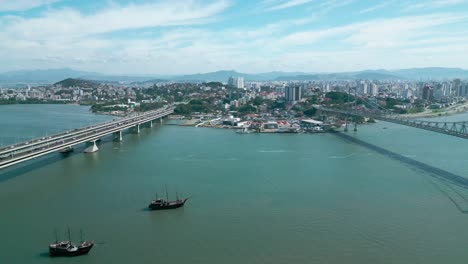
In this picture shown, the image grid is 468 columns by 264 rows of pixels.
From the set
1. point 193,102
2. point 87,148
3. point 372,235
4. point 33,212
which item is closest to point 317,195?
point 372,235

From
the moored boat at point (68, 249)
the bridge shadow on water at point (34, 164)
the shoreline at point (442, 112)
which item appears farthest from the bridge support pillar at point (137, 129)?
the shoreline at point (442, 112)

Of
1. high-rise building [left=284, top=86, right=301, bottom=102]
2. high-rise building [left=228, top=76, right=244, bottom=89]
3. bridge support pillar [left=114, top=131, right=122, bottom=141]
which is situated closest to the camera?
bridge support pillar [left=114, top=131, right=122, bottom=141]

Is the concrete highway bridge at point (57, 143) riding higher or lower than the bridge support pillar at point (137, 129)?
higher

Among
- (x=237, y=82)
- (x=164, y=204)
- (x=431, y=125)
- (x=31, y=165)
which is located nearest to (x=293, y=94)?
(x=431, y=125)

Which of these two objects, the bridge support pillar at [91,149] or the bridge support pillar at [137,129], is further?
the bridge support pillar at [137,129]

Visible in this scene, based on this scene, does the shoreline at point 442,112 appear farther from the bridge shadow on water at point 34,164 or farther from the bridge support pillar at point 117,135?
the bridge shadow on water at point 34,164

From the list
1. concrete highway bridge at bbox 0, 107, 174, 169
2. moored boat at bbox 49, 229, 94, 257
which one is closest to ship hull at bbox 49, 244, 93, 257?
moored boat at bbox 49, 229, 94, 257

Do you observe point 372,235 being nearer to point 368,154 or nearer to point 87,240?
point 87,240

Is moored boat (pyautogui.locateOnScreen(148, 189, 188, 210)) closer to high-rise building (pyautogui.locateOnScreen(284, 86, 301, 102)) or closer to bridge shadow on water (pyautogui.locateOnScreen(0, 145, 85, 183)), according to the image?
bridge shadow on water (pyautogui.locateOnScreen(0, 145, 85, 183))

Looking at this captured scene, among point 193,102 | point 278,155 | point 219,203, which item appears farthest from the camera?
point 193,102
